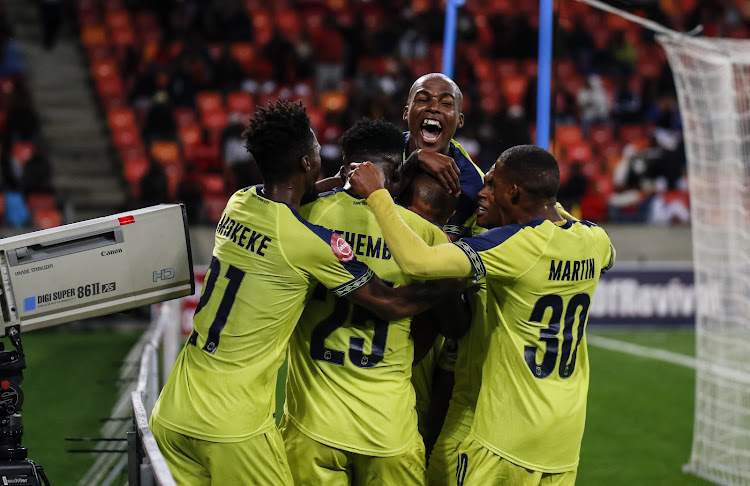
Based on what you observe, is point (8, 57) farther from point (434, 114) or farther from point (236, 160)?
point (434, 114)

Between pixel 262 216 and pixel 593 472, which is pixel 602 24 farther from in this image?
pixel 262 216

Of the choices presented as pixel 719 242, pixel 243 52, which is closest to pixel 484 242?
pixel 719 242

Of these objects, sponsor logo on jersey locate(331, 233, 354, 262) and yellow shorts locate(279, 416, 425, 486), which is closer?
sponsor logo on jersey locate(331, 233, 354, 262)

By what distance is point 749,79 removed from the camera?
7.72m

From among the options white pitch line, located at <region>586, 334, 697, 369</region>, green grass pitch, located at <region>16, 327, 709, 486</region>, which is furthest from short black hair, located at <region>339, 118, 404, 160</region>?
white pitch line, located at <region>586, 334, 697, 369</region>

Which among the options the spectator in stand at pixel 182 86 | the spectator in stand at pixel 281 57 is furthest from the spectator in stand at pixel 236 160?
the spectator in stand at pixel 281 57

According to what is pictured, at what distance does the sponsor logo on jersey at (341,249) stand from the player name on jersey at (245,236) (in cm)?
26

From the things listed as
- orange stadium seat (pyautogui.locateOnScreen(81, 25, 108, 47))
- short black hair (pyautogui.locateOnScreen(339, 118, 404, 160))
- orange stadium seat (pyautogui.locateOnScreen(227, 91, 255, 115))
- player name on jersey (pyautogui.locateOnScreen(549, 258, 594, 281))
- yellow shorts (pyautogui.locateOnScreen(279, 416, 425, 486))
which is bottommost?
yellow shorts (pyautogui.locateOnScreen(279, 416, 425, 486))

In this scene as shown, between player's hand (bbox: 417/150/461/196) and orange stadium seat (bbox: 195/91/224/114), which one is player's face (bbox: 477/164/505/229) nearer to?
player's hand (bbox: 417/150/461/196)

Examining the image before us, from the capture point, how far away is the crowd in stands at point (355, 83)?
16.1 meters

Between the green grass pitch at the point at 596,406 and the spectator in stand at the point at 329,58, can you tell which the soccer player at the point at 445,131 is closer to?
the green grass pitch at the point at 596,406

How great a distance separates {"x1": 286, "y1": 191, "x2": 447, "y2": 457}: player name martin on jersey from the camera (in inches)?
153

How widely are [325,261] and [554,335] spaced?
1.01 metres

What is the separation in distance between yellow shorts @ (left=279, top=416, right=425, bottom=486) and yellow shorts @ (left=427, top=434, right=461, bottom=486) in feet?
0.86
